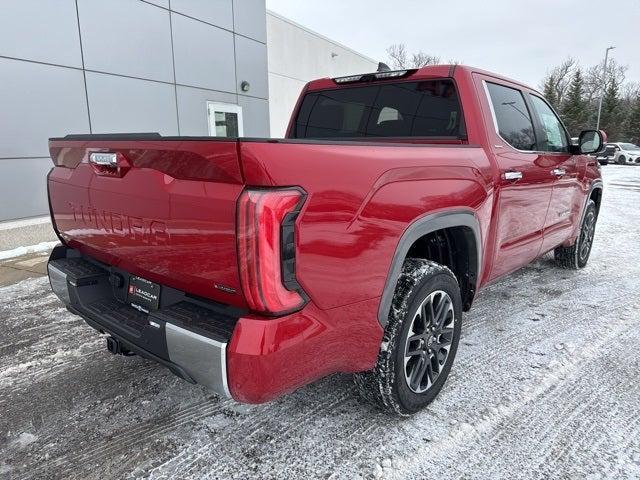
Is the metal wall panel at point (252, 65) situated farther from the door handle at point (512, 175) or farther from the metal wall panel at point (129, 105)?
the door handle at point (512, 175)

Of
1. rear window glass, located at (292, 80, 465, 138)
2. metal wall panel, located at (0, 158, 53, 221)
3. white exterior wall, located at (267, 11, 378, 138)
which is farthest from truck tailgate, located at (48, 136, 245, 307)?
white exterior wall, located at (267, 11, 378, 138)

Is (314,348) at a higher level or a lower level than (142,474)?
higher

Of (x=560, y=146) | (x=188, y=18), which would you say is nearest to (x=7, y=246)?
(x=188, y=18)

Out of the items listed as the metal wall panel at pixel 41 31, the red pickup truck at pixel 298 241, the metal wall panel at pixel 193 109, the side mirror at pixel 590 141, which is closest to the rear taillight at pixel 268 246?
the red pickup truck at pixel 298 241

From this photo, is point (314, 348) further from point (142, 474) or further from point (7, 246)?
point (7, 246)

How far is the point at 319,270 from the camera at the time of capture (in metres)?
1.70

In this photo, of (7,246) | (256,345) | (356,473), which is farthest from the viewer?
(7,246)

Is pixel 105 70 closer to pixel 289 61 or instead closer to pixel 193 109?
pixel 193 109

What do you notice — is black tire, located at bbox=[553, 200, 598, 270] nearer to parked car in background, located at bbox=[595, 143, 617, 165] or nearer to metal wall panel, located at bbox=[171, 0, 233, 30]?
parked car in background, located at bbox=[595, 143, 617, 165]

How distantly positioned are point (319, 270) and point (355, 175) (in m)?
0.41

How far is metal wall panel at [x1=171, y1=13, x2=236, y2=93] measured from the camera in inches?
340

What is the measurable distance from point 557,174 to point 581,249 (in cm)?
192

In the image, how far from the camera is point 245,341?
158 centimetres

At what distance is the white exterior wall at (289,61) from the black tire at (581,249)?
376 inches
